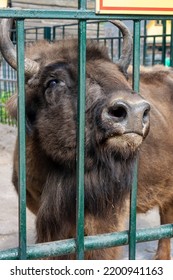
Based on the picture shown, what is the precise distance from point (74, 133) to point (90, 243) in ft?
3.83

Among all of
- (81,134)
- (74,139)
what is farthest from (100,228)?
(81,134)

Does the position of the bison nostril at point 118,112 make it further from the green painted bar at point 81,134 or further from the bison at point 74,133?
the green painted bar at point 81,134

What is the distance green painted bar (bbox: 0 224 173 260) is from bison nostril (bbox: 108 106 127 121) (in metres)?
Answer: 0.64

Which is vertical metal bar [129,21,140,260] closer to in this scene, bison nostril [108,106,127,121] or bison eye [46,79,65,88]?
bison nostril [108,106,127,121]

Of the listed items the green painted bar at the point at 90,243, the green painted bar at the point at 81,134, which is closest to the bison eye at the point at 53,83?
the green painted bar at the point at 81,134

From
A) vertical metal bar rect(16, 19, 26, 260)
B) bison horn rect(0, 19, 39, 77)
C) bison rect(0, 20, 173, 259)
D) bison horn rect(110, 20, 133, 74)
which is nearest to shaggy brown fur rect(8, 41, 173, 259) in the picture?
bison rect(0, 20, 173, 259)

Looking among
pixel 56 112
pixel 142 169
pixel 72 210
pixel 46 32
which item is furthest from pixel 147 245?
pixel 46 32

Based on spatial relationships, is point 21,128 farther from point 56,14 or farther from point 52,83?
point 52,83

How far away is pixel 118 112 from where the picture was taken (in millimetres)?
2809

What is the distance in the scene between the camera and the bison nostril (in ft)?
8.99

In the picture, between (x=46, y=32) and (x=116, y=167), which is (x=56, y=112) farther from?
(x=46, y=32)

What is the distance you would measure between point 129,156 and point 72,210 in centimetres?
83

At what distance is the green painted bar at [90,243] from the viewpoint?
2196mm

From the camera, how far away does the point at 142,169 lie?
4.61 m
